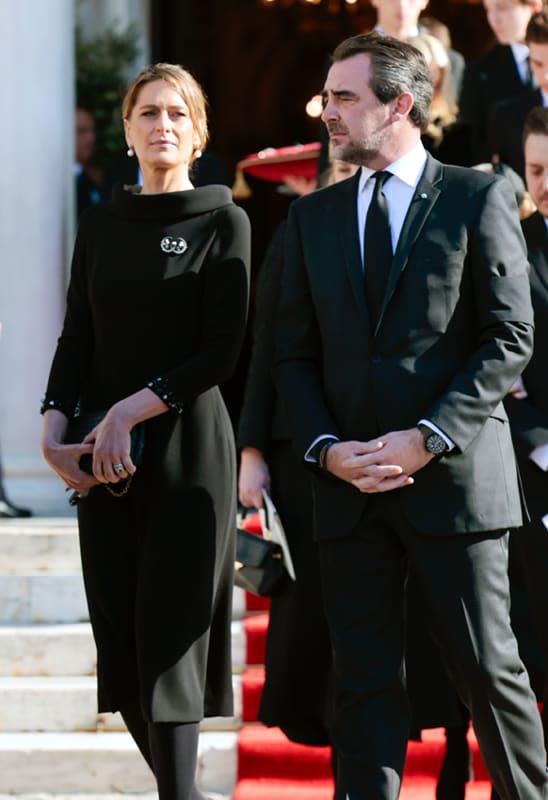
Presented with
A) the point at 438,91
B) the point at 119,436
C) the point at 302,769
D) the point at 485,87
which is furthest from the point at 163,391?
the point at 485,87

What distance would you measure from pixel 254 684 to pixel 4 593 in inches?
42.8

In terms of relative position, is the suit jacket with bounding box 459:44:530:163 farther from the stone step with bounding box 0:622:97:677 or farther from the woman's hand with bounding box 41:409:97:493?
the woman's hand with bounding box 41:409:97:493

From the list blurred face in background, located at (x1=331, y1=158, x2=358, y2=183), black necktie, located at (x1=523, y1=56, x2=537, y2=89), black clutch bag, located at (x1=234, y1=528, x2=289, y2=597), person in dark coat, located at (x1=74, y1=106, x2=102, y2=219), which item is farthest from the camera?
person in dark coat, located at (x1=74, y1=106, x2=102, y2=219)

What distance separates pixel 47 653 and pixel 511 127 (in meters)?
2.59

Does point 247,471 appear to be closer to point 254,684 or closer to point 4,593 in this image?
point 254,684

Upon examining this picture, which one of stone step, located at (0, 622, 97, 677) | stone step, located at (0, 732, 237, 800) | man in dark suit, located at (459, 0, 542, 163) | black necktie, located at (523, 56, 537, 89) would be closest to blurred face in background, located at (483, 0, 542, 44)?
man in dark suit, located at (459, 0, 542, 163)

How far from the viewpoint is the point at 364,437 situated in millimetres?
3805

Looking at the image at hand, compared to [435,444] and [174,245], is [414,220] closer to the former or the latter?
[435,444]

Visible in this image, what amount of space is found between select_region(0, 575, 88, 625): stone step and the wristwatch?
2.73m

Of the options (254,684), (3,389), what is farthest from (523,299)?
(3,389)

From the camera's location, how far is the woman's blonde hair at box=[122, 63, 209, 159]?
420 centimetres

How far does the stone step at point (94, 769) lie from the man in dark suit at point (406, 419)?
167 centimetres

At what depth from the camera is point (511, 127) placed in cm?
578

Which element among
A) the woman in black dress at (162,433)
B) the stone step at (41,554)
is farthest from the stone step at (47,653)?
the woman in black dress at (162,433)
